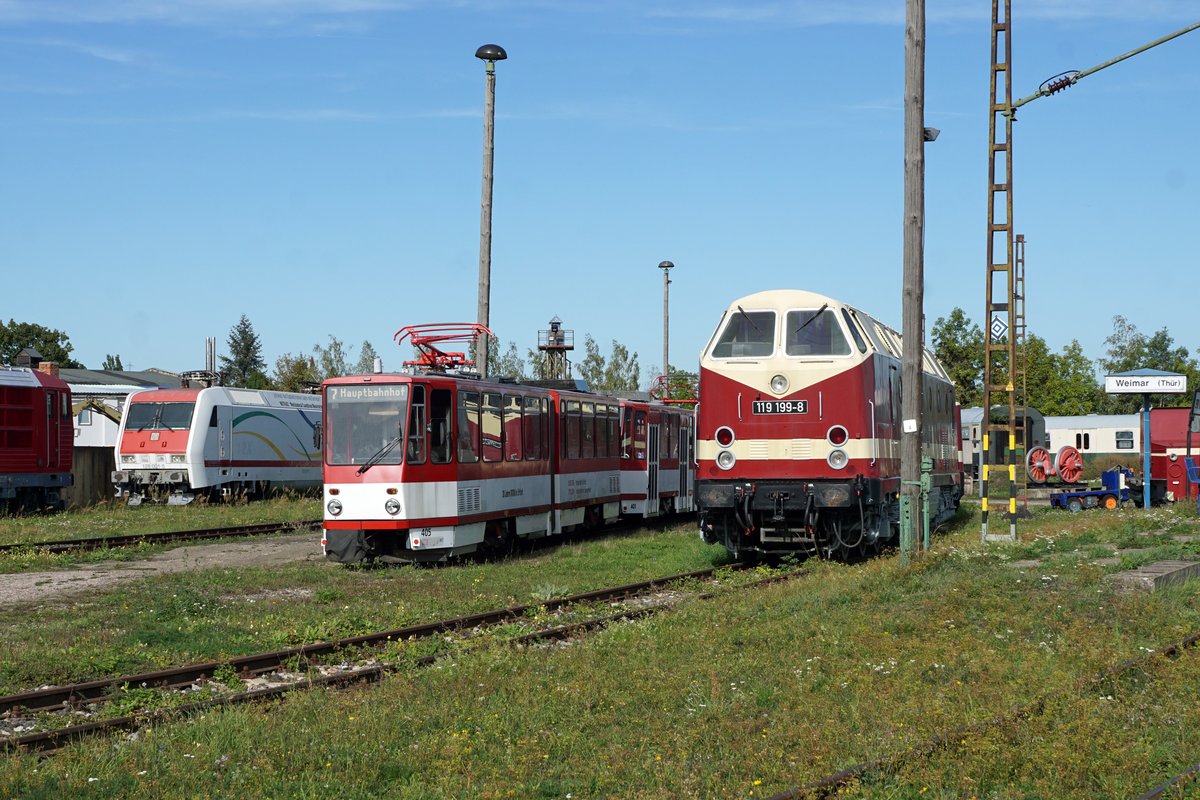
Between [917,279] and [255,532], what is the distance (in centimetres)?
→ 1475

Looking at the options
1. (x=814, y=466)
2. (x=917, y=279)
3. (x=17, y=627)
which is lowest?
(x=17, y=627)

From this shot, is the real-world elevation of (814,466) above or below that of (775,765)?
above

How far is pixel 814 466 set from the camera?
17375 mm

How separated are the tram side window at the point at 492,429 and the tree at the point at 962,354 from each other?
50.6 meters

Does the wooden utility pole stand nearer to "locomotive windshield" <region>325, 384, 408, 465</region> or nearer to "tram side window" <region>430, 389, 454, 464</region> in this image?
"tram side window" <region>430, 389, 454, 464</region>

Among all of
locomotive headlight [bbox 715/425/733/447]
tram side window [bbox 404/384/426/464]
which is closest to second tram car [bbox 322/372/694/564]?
tram side window [bbox 404/384/426/464]

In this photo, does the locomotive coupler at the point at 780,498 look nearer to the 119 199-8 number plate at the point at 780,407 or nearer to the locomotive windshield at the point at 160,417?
the 119 199-8 number plate at the point at 780,407

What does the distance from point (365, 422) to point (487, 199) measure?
322 inches

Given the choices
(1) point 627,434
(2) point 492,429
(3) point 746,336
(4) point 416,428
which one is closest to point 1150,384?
(1) point 627,434

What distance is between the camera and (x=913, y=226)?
16328 mm

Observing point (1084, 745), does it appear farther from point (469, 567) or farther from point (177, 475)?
point (177, 475)

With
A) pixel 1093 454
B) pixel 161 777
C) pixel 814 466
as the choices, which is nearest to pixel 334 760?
pixel 161 777

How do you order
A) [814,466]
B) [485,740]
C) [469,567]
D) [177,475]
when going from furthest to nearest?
[177,475] → [469,567] → [814,466] → [485,740]

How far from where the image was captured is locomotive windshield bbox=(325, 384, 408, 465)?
701 inches
